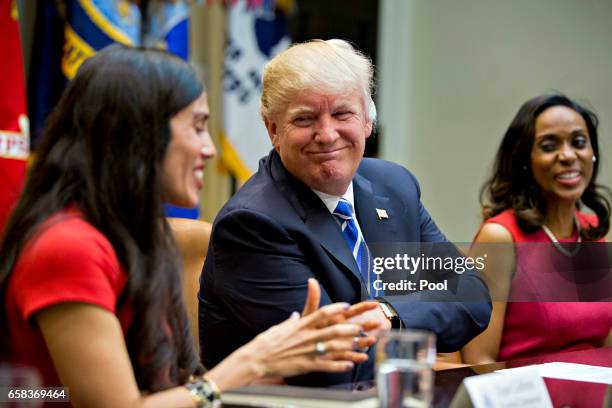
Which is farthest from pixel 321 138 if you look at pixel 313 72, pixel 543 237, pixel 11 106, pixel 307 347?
pixel 11 106

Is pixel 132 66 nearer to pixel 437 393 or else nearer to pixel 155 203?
pixel 155 203

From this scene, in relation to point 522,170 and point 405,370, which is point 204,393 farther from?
point 522,170

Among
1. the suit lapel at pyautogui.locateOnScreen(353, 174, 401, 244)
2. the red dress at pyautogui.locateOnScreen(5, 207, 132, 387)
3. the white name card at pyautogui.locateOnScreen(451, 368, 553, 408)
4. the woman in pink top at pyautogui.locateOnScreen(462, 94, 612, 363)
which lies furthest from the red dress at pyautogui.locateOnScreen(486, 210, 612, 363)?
the red dress at pyautogui.locateOnScreen(5, 207, 132, 387)

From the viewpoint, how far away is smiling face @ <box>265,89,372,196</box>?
2293 mm

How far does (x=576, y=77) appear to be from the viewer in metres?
4.36

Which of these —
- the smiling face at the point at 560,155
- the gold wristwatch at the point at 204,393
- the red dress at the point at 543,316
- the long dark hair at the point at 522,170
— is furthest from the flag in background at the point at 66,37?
the gold wristwatch at the point at 204,393

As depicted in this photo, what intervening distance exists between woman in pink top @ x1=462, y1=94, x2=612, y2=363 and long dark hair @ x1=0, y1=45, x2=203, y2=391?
1410mm

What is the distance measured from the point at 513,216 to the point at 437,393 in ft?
4.74

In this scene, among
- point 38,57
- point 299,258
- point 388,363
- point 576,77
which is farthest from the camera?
point 576,77

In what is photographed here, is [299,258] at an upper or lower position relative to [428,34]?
lower

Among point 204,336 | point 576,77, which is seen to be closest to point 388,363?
point 204,336

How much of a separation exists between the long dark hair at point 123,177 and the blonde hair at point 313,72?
682 millimetres

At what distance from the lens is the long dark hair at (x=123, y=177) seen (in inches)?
61.6

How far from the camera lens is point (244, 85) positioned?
4.35 meters
